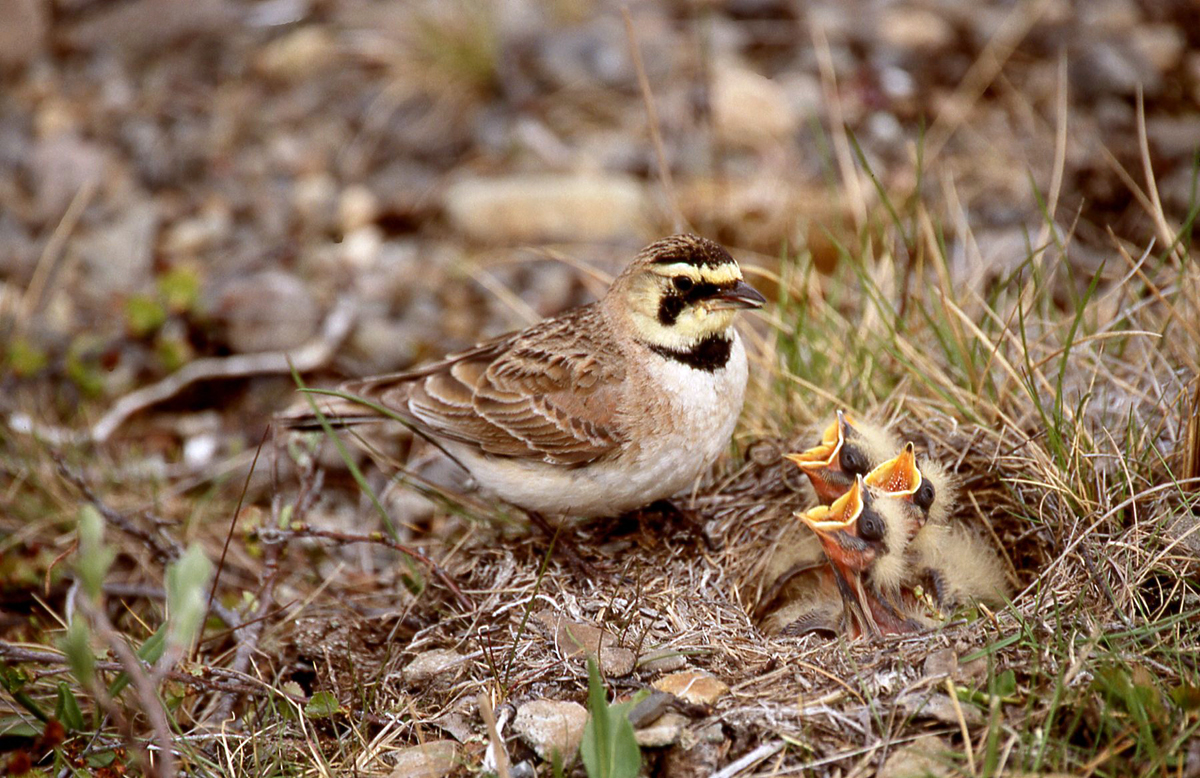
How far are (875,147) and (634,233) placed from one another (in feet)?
6.30

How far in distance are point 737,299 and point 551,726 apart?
65.4 inches

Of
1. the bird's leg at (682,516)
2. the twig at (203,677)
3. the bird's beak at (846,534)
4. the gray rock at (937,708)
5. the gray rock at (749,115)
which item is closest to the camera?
the gray rock at (937,708)

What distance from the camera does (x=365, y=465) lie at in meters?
6.09

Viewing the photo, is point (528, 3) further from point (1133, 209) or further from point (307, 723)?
point (307, 723)

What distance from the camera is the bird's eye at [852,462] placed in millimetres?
4047

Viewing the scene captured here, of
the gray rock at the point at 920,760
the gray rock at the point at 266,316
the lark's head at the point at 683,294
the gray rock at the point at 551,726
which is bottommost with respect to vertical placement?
the gray rock at the point at 266,316

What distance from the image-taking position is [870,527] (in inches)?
149

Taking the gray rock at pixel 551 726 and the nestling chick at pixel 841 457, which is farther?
the nestling chick at pixel 841 457

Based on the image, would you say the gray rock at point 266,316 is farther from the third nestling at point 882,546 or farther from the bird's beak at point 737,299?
the third nestling at point 882,546

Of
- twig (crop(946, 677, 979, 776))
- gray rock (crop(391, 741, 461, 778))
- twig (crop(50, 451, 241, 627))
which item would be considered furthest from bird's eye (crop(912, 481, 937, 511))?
twig (crop(50, 451, 241, 627))

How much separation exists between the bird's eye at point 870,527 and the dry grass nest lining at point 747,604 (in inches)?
13.8

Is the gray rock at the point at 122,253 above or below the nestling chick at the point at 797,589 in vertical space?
below

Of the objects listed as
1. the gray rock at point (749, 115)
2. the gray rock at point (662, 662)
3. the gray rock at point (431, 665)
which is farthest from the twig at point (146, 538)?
the gray rock at point (749, 115)

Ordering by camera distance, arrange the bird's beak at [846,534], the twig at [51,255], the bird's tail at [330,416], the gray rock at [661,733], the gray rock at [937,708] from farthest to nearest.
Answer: the twig at [51,255] → the bird's tail at [330,416] → the bird's beak at [846,534] → the gray rock at [661,733] → the gray rock at [937,708]
